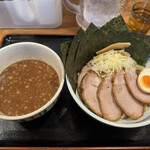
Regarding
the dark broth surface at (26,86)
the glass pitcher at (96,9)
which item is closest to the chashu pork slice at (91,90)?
the dark broth surface at (26,86)

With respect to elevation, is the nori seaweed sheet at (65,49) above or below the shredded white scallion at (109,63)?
above


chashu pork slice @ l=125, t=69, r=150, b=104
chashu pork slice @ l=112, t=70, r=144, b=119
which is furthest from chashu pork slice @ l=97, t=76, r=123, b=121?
chashu pork slice @ l=125, t=69, r=150, b=104

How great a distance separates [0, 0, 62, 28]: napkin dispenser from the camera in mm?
1396

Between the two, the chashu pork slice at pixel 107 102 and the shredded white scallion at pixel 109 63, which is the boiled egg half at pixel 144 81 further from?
the chashu pork slice at pixel 107 102

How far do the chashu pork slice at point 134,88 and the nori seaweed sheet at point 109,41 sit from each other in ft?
0.80

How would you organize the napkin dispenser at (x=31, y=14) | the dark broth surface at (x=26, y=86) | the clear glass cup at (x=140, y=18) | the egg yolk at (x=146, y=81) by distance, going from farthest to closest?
the clear glass cup at (x=140, y=18)
the napkin dispenser at (x=31, y=14)
the egg yolk at (x=146, y=81)
the dark broth surface at (x=26, y=86)

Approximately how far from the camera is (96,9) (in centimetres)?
164

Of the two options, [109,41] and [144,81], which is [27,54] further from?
[144,81]

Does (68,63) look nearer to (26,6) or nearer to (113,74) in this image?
(113,74)

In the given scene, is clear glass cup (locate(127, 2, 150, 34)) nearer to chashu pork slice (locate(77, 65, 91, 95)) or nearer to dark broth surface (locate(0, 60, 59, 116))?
chashu pork slice (locate(77, 65, 91, 95))

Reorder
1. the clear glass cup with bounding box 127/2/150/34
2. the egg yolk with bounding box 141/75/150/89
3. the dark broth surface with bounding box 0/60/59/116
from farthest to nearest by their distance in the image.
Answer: the clear glass cup with bounding box 127/2/150/34, the egg yolk with bounding box 141/75/150/89, the dark broth surface with bounding box 0/60/59/116

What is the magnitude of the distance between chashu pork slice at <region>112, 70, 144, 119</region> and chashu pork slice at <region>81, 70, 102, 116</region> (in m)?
0.14

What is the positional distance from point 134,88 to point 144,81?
102 mm

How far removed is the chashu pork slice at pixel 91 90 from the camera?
104 centimetres
